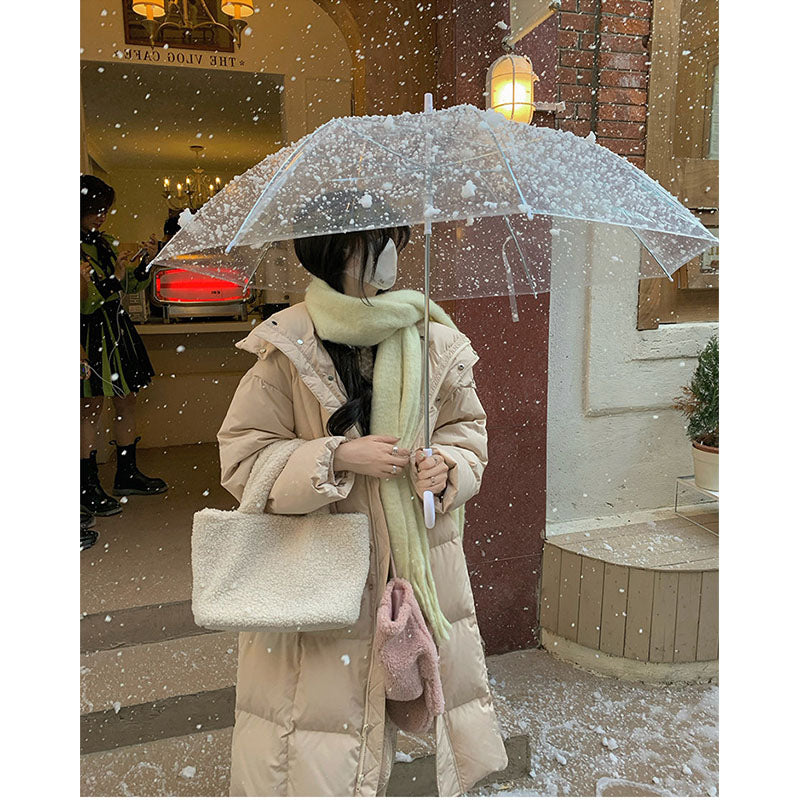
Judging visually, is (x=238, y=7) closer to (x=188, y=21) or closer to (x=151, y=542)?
(x=188, y=21)

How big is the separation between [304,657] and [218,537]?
364 mm

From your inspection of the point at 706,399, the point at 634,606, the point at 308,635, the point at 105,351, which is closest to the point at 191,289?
the point at 105,351

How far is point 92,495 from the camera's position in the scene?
3.93 metres

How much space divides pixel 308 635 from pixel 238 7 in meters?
2.88

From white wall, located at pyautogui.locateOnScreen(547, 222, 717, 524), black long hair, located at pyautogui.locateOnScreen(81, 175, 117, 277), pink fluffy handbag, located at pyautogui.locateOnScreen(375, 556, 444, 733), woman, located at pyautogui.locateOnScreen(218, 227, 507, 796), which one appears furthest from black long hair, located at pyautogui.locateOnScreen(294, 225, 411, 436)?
black long hair, located at pyautogui.locateOnScreen(81, 175, 117, 277)

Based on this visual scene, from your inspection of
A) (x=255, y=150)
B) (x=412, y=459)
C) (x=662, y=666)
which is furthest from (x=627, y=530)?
(x=255, y=150)

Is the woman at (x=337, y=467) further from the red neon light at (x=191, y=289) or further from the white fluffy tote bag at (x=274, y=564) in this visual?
the red neon light at (x=191, y=289)

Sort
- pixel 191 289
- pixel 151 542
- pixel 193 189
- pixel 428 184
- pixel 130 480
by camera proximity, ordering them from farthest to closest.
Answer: pixel 193 189 < pixel 191 289 < pixel 130 480 < pixel 151 542 < pixel 428 184

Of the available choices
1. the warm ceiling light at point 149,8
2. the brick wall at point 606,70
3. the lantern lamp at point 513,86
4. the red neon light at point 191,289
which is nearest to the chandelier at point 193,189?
the red neon light at point 191,289

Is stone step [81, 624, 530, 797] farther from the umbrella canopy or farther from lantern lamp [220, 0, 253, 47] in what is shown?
lantern lamp [220, 0, 253, 47]

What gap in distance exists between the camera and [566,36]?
2.95 m

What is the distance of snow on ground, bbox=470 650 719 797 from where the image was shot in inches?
93.5

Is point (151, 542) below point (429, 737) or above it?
above

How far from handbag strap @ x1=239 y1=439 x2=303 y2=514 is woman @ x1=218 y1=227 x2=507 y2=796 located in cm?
2
